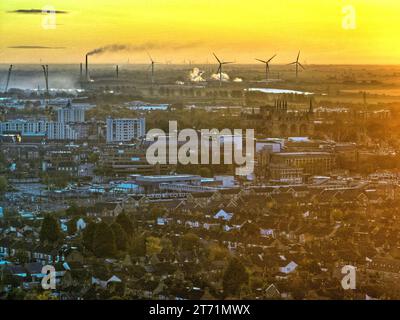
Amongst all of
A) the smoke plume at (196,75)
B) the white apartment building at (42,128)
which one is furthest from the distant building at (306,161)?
the white apartment building at (42,128)

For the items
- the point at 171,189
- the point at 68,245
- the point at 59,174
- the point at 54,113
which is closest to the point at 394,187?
the point at 171,189

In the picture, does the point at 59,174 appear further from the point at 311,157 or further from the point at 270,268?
the point at 270,268

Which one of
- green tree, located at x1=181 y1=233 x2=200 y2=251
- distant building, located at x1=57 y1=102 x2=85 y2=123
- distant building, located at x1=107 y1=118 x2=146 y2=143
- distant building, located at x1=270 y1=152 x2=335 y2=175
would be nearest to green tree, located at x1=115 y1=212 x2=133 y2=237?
green tree, located at x1=181 y1=233 x2=200 y2=251

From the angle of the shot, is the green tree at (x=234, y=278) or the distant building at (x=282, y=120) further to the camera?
the distant building at (x=282, y=120)

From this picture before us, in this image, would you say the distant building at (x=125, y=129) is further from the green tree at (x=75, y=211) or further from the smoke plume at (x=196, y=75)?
the green tree at (x=75, y=211)

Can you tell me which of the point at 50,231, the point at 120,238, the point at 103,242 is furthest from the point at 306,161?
the point at 103,242

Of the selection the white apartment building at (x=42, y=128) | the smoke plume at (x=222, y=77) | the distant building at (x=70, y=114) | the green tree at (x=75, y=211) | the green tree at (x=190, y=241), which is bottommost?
the green tree at (x=75, y=211)
